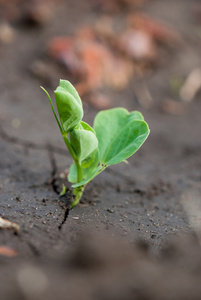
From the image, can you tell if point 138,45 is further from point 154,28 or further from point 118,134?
point 118,134

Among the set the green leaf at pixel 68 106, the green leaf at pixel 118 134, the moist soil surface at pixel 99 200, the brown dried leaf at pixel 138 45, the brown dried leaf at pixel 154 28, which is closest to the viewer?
the moist soil surface at pixel 99 200

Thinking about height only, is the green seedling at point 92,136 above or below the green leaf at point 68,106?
below

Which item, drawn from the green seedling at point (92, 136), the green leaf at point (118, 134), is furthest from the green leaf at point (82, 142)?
the green leaf at point (118, 134)

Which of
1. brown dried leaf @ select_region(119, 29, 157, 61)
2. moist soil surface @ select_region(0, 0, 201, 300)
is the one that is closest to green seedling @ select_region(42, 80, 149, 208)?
moist soil surface @ select_region(0, 0, 201, 300)

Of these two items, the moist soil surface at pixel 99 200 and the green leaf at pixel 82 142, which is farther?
the green leaf at pixel 82 142

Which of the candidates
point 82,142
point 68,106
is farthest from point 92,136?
point 68,106

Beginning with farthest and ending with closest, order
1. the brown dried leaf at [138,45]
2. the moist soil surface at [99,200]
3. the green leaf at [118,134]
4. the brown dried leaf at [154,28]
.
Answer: the brown dried leaf at [154,28] → the brown dried leaf at [138,45] → the green leaf at [118,134] → the moist soil surface at [99,200]

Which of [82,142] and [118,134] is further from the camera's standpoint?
[118,134]

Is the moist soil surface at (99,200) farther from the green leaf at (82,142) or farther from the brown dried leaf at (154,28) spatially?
the green leaf at (82,142)
